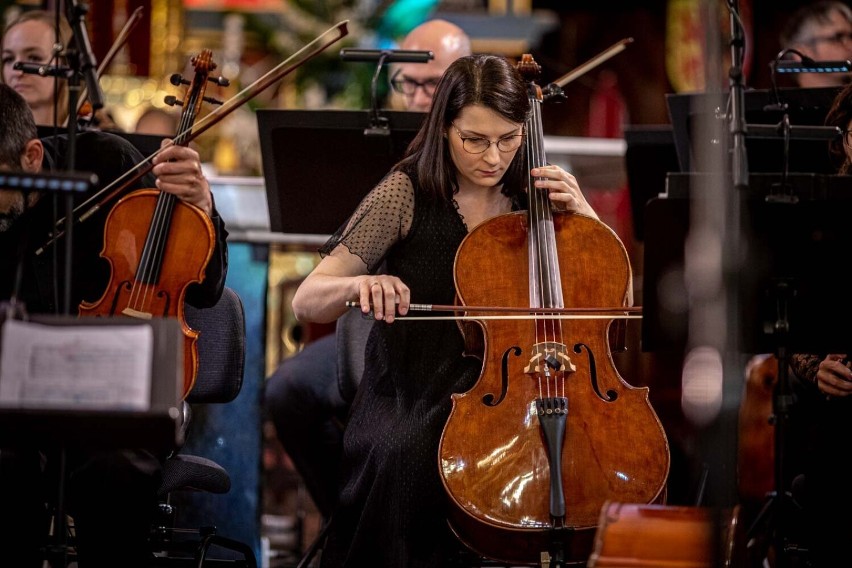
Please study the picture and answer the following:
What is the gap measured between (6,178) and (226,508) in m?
1.72

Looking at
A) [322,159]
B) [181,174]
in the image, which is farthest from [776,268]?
[322,159]

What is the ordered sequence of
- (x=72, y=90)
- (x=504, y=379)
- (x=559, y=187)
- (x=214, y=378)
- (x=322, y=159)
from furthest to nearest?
1. (x=322, y=159)
2. (x=214, y=378)
3. (x=559, y=187)
4. (x=504, y=379)
5. (x=72, y=90)

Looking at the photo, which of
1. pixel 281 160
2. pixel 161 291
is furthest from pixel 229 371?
pixel 281 160

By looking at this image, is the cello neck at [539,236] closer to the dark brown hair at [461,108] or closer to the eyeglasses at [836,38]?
the dark brown hair at [461,108]

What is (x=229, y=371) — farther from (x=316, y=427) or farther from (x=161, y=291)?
(x=316, y=427)

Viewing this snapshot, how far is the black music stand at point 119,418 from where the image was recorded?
174 centimetres

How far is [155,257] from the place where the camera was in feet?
7.98

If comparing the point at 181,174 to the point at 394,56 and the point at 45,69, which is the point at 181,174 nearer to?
the point at 45,69

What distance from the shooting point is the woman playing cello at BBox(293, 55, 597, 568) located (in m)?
2.44

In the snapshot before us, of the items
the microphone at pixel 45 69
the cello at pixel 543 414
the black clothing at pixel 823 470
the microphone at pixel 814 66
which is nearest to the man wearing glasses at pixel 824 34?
the microphone at pixel 814 66

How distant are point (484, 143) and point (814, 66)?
0.89 m

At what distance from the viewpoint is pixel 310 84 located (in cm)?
597

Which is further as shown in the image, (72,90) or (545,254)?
(545,254)

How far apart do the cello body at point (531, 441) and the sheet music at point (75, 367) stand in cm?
71
